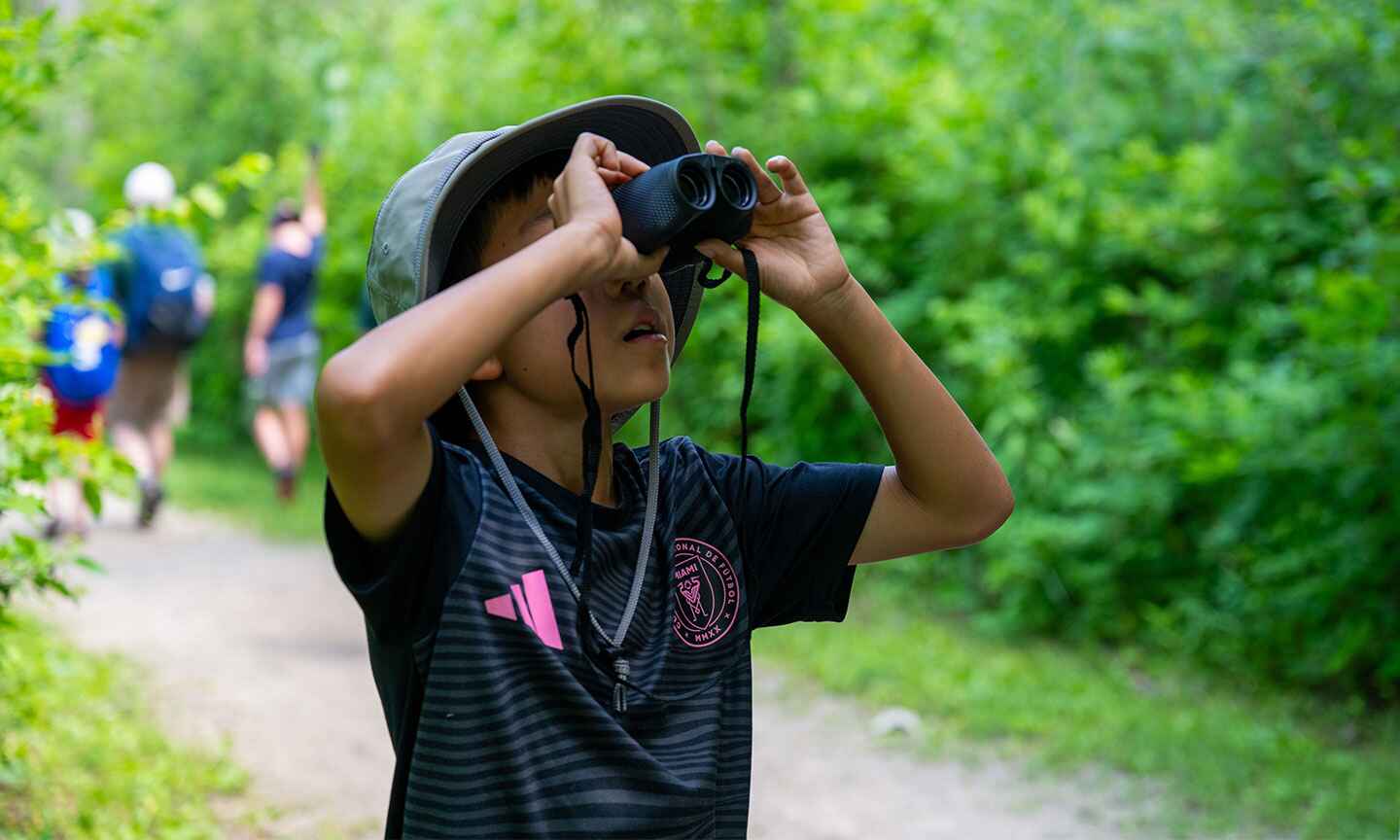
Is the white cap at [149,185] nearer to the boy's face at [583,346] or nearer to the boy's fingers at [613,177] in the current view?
the boy's face at [583,346]

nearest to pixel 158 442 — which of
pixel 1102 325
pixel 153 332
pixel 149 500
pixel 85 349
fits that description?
pixel 149 500

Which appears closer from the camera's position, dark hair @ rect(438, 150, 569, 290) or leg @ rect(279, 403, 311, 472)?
dark hair @ rect(438, 150, 569, 290)

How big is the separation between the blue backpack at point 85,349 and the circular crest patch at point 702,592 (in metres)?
6.02

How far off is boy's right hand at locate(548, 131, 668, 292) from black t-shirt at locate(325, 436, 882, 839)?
315 millimetres

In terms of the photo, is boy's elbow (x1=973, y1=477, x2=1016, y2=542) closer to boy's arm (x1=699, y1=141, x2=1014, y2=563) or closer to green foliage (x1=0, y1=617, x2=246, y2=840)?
boy's arm (x1=699, y1=141, x2=1014, y2=563)

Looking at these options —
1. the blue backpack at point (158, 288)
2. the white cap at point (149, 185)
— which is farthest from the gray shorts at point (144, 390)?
the white cap at point (149, 185)

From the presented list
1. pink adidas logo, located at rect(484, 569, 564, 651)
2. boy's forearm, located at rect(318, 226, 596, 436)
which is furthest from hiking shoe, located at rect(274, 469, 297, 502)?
boy's forearm, located at rect(318, 226, 596, 436)

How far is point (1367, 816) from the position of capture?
4.28 meters

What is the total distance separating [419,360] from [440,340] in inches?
1.3

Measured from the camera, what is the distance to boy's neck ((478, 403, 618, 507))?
6.75 feet

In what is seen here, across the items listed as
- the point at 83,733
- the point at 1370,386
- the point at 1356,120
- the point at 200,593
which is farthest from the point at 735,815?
the point at 200,593

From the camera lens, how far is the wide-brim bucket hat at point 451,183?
75.4 inches

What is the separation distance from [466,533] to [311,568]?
6471 mm

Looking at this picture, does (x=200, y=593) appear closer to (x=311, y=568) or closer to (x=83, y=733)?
(x=311, y=568)
